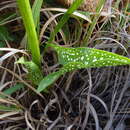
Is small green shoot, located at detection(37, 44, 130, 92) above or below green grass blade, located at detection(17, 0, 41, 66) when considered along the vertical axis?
below

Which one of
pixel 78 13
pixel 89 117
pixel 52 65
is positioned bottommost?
pixel 89 117

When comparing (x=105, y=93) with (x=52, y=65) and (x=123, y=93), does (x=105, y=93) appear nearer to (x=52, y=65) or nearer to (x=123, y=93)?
(x=123, y=93)

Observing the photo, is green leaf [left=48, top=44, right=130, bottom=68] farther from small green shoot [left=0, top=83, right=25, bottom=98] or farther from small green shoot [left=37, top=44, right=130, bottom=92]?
small green shoot [left=0, top=83, right=25, bottom=98]

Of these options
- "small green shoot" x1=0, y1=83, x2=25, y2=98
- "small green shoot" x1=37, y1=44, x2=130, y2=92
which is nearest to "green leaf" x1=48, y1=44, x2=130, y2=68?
"small green shoot" x1=37, y1=44, x2=130, y2=92

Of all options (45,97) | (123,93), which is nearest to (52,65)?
(45,97)

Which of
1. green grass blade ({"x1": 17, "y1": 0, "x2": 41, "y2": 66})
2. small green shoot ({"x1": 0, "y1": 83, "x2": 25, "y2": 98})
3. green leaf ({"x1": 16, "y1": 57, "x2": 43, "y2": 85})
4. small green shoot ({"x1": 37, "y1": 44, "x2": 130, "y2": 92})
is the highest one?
green grass blade ({"x1": 17, "y1": 0, "x2": 41, "y2": 66})

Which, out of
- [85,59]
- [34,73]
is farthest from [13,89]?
[85,59]
